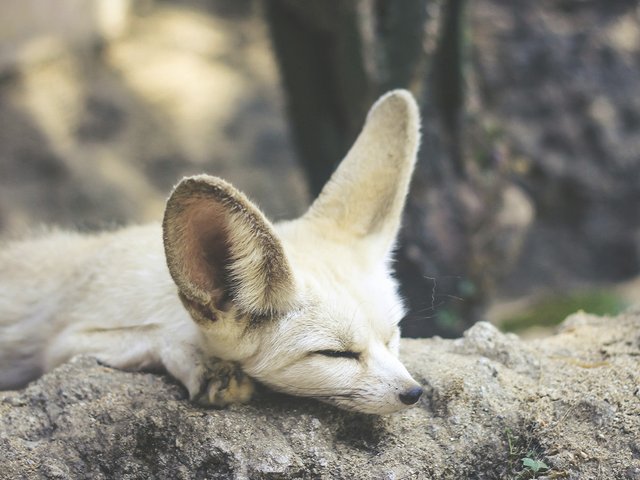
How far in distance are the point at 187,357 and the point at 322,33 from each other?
14.7 ft

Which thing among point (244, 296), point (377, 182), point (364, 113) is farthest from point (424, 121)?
point (244, 296)

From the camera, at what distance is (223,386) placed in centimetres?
326

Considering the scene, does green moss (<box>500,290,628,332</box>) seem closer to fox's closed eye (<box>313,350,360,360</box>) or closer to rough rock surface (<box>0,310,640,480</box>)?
rough rock surface (<box>0,310,640,480</box>)

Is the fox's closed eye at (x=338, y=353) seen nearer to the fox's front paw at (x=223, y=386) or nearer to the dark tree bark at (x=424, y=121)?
the fox's front paw at (x=223, y=386)

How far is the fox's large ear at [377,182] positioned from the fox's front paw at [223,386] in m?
0.85

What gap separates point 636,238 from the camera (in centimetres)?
1002

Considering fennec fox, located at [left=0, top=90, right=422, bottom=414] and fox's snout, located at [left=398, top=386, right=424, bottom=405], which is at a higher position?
fennec fox, located at [left=0, top=90, right=422, bottom=414]

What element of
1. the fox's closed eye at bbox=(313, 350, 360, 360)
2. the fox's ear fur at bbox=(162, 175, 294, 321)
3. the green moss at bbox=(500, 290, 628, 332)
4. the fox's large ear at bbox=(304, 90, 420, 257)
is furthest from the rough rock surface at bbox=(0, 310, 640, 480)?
the green moss at bbox=(500, 290, 628, 332)

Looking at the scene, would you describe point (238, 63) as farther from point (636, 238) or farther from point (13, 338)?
point (13, 338)

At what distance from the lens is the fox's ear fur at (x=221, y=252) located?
9.53 ft

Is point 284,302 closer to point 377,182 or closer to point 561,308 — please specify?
point 377,182

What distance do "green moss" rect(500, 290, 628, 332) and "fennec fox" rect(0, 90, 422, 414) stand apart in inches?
191

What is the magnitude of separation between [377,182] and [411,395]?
3.81 feet

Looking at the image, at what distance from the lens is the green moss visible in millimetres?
8336
